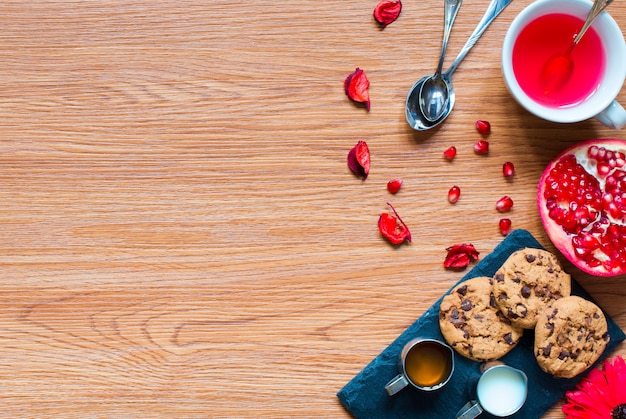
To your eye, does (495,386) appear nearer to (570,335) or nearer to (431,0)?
(570,335)

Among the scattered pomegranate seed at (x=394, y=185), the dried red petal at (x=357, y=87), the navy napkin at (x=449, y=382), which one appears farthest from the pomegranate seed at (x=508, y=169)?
the dried red petal at (x=357, y=87)

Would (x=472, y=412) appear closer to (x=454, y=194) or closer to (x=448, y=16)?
(x=454, y=194)

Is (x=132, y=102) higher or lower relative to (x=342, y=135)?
higher

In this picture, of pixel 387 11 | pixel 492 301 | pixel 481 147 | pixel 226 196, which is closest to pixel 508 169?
pixel 481 147

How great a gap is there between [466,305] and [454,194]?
0.78 feet

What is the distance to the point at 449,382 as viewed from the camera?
1486 millimetres

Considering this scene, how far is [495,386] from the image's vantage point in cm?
144

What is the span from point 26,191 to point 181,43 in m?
0.47

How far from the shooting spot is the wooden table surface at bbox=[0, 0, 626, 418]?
4.95 ft

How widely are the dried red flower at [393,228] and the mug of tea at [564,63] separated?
0.35 metres

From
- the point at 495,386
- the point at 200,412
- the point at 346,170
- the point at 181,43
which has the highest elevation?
the point at 181,43

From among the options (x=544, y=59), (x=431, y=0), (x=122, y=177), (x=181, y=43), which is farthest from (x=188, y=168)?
(x=544, y=59)

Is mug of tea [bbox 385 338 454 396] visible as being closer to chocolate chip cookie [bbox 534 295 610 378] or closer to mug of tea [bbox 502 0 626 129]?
chocolate chip cookie [bbox 534 295 610 378]

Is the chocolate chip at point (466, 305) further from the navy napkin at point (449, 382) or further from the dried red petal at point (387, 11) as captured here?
the dried red petal at point (387, 11)
